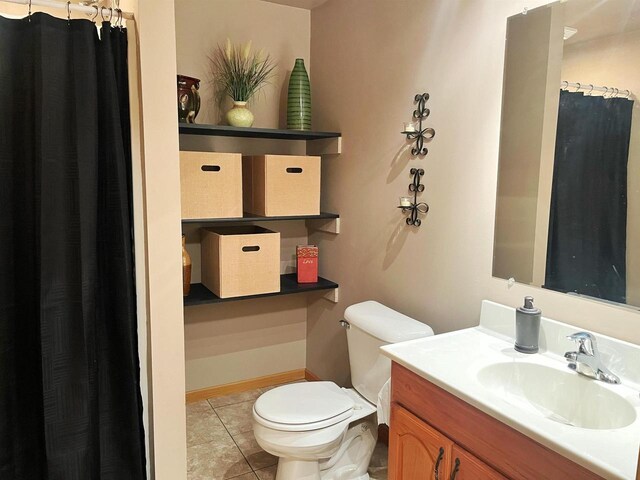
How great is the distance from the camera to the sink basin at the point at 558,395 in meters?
1.34

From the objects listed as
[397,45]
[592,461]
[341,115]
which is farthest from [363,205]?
[592,461]

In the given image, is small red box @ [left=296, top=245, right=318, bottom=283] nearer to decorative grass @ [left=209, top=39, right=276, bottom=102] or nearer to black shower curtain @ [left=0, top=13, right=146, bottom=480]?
decorative grass @ [left=209, top=39, right=276, bottom=102]

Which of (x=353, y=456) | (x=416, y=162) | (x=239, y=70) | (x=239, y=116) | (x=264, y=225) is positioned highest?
(x=239, y=70)

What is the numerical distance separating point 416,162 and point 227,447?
5.88 ft

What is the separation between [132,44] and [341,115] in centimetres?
137

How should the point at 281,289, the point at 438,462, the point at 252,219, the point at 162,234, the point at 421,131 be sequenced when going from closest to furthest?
the point at 438,462, the point at 162,234, the point at 421,131, the point at 252,219, the point at 281,289

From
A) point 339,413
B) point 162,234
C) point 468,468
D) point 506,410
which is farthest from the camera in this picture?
point 339,413

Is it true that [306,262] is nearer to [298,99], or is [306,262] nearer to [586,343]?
[298,99]

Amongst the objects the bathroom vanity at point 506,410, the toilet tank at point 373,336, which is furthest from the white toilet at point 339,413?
the bathroom vanity at point 506,410

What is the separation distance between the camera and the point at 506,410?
1214 millimetres

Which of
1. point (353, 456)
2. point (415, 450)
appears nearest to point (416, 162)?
point (415, 450)

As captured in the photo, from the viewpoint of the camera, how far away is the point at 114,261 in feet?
5.63

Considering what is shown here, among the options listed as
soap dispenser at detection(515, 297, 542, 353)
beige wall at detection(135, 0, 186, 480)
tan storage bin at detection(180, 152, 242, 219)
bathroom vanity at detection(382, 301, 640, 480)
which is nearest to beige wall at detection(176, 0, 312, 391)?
tan storage bin at detection(180, 152, 242, 219)

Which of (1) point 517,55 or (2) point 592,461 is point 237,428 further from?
(1) point 517,55
